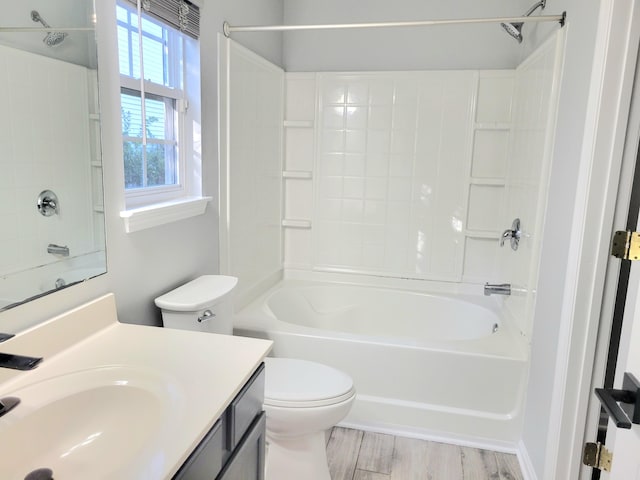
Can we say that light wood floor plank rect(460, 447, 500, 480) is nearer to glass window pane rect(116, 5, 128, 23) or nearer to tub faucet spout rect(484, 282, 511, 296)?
tub faucet spout rect(484, 282, 511, 296)

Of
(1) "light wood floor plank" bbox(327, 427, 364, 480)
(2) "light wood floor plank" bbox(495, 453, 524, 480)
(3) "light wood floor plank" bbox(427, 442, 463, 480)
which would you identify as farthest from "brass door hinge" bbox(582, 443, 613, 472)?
(1) "light wood floor plank" bbox(327, 427, 364, 480)

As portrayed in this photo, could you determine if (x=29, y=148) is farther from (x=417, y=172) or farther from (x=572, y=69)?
(x=417, y=172)

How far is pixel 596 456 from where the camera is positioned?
167 centimetres

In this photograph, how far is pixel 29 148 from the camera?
4.28 feet

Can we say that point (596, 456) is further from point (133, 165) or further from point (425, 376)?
point (133, 165)

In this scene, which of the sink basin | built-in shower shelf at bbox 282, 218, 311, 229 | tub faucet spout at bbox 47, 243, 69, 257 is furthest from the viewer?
built-in shower shelf at bbox 282, 218, 311, 229

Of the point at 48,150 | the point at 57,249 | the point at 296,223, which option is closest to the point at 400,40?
the point at 296,223

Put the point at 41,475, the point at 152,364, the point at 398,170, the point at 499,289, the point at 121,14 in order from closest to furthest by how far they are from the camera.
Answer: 1. the point at 41,475
2. the point at 152,364
3. the point at 121,14
4. the point at 499,289
5. the point at 398,170

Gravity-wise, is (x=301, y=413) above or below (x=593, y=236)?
below

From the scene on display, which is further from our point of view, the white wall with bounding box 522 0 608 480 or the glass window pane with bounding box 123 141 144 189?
the glass window pane with bounding box 123 141 144 189

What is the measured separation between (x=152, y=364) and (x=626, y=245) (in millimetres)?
1337

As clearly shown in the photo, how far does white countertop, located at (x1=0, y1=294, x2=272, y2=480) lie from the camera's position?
3.12ft

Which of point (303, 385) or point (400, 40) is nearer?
point (303, 385)

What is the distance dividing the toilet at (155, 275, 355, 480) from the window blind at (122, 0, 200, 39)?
105 centimetres
